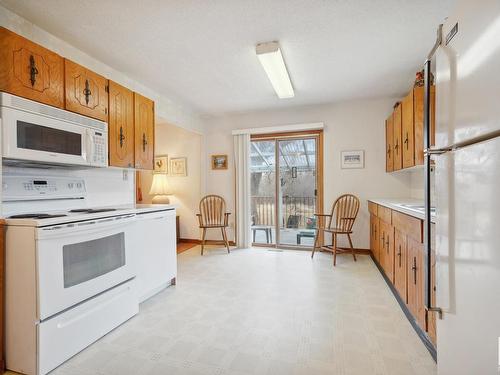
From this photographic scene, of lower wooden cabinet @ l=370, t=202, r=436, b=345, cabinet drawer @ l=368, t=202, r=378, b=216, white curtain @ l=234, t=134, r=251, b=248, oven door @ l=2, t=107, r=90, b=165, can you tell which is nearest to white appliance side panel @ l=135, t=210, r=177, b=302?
oven door @ l=2, t=107, r=90, b=165

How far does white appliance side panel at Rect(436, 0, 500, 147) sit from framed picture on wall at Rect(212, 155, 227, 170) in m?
4.03

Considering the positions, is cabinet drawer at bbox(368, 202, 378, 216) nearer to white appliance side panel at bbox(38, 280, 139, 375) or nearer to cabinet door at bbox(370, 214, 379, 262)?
cabinet door at bbox(370, 214, 379, 262)

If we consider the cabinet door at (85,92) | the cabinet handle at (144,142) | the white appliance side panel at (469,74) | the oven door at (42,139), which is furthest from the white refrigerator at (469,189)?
the cabinet handle at (144,142)

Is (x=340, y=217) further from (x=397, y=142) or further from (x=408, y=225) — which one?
(x=408, y=225)

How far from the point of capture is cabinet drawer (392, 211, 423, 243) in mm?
1777

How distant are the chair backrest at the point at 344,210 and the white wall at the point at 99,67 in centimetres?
282

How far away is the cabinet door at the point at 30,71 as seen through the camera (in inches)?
62.6

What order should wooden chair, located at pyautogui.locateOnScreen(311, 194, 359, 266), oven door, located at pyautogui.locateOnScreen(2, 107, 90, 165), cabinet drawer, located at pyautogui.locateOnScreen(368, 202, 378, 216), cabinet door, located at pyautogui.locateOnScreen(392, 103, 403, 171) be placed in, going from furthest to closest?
1. wooden chair, located at pyautogui.locateOnScreen(311, 194, 359, 266)
2. cabinet drawer, located at pyautogui.locateOnScreen(368, 202, 378, 216)
3. cabinet door, located at pyautogui.locateOnScreen(392, 103, 403, 171)
4. oven door, located at pyautogui.locateOnScreen(2, 107, 90, 165)

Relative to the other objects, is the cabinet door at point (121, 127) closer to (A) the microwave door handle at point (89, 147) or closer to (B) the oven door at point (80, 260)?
(A) the microwave door handle at point (89, 147)

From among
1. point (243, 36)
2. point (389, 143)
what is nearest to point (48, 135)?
point (243, 36)

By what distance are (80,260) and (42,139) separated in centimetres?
89

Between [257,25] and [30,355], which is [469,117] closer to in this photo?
[257,25]

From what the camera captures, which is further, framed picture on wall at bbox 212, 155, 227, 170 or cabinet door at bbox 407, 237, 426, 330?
framed picture on wall at bbox 212, 155, 227, 170

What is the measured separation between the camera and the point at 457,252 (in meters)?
0.87
